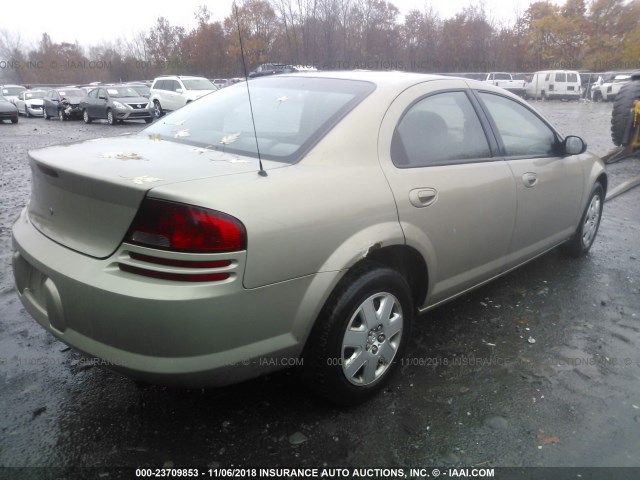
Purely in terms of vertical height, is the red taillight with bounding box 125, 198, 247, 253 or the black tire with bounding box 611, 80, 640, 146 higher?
the red taillight with bounding box 125, 198, 247, 253

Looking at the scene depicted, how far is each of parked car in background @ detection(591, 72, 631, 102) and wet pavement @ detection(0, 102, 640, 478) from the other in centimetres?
2814

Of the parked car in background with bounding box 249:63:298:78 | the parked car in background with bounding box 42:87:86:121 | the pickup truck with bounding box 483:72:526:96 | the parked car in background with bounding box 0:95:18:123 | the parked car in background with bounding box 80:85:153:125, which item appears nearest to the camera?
the parked car in background with bounding box 249:63:298:78

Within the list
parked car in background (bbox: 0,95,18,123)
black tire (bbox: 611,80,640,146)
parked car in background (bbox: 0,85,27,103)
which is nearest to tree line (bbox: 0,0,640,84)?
parked car in background (bbox: 0,85,27,103)

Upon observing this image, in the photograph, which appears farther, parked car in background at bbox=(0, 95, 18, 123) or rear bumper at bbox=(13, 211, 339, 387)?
parked car in background at bbox=(0, 95, 18, 123)

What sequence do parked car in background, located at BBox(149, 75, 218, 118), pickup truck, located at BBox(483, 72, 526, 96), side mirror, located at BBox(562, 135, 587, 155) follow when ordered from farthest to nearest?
pickup truck, located at BBox(483, 72, 526, 96) < parked car in background, located at BBox(149, 75, 218, 118) < side mirror, located at BBox(562, 135, 587, 155)

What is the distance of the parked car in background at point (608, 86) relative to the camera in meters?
26.7

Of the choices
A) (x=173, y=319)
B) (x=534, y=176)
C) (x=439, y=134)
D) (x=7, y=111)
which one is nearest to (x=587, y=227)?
(x=534, y=176)

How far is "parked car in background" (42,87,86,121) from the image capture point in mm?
22359

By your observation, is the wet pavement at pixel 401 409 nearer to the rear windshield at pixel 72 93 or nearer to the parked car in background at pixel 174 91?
the parked car in background at pixel 174 91

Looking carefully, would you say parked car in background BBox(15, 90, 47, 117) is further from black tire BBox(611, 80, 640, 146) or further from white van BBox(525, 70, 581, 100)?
white van BBox(525, 70, 581, 100)

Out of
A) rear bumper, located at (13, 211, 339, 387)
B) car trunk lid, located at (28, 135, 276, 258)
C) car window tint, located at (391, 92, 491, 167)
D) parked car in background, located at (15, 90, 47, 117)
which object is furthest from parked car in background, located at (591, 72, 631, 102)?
parked car in background, located at (15, 90, 47, 117)

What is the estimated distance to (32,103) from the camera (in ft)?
86.7

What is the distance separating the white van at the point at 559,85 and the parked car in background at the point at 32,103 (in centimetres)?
2822

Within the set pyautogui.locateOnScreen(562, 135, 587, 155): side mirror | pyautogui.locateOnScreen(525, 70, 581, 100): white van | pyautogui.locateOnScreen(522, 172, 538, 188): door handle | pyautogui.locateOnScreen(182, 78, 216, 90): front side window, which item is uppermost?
pyautogui.locateOnScreen(562, 135, 587, 155): side mirror
